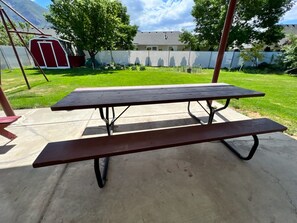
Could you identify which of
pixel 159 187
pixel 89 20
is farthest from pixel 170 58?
pixel 159 187

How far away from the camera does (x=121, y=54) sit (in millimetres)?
14984

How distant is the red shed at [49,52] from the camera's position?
1209cm

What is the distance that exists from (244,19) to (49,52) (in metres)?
19.4

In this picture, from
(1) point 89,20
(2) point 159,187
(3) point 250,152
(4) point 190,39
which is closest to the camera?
(2) point 159,187

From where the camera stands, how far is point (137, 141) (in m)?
1.51

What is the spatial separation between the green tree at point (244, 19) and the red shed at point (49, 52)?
1484cm

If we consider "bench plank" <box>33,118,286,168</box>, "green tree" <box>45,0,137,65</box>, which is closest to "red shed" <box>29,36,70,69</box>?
"green tree" <box>45,0,137,65</box>

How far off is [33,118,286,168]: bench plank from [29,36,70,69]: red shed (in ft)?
44.6

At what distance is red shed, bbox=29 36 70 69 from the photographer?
12085mm

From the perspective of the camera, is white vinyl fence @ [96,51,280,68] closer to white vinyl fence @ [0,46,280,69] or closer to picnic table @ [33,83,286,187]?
white vinyl fence @ [0,46,280,69]

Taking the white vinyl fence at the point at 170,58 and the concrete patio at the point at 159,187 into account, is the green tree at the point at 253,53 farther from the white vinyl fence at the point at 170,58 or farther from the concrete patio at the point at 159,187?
the concrete patio at the point at 159,187

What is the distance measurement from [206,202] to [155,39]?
2643cm

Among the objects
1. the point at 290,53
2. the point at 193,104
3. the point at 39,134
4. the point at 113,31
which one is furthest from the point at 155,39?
the point at 39,134

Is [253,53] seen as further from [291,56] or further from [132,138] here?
[132,138]
